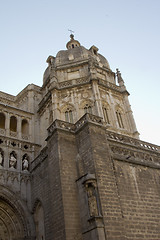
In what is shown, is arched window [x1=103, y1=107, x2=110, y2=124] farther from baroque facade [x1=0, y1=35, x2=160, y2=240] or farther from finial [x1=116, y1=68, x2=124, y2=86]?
finial [x1=116, y1=68, x2=124, y2=86]

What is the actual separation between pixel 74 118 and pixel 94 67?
16.2ft

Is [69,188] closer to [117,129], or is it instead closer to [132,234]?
[132,234]

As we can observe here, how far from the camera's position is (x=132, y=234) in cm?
1155

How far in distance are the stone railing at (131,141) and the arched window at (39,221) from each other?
237 inches

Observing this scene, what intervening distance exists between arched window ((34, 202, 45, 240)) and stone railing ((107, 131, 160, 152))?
6027 millimetres

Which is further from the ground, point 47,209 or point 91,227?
point 47,209

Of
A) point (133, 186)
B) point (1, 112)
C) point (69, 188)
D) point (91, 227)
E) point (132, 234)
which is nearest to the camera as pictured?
point (91, 227)

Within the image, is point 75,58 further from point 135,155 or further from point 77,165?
point 77,165

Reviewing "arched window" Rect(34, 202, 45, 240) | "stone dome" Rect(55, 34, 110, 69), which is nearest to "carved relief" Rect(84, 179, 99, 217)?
"arched window" Rect(34, 202, 45, 240)

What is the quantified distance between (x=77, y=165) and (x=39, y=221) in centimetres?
477

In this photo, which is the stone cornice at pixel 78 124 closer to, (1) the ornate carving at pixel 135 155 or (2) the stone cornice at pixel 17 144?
(1) the ornate carving at pixel 135 155

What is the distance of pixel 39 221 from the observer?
1524 cm

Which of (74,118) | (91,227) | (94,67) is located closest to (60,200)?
(91,227)

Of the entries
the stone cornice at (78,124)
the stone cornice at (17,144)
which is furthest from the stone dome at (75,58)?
the stone cornice at (78,124)
